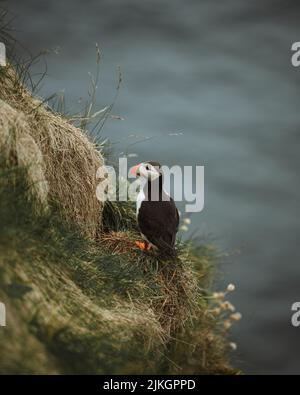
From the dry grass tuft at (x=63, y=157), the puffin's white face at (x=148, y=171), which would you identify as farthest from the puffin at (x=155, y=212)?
the dry grass tuft at (x=63, y=157)

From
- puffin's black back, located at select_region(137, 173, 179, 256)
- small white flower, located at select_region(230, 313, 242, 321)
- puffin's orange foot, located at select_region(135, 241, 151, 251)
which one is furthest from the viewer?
puffin's orange foot, located at select_region(135, 241, 151, 251)

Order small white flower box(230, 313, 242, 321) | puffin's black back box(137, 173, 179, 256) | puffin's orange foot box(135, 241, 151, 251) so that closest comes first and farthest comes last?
small white flower box(230, 313, 242, 321) < puffin's black back box(137, 173, 179, 256) < puffin's orange foot box(135, 241, 151, 251)

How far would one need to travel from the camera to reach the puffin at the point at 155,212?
5.87 m

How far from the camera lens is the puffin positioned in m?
5.87

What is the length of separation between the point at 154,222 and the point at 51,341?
7.07ft

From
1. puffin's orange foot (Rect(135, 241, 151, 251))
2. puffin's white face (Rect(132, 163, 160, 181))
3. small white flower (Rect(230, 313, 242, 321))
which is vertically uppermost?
puffin's white face (Rect(132, 163, 160, 181))

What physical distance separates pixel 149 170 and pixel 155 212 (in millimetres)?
400

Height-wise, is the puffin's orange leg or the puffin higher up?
the puffin

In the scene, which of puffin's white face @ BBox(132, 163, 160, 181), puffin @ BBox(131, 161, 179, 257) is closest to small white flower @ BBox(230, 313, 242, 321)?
puffin @ BBox(131, 161, 179, 257)

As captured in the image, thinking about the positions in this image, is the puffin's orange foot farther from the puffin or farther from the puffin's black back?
the puffin's black back

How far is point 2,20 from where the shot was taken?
6230 mm

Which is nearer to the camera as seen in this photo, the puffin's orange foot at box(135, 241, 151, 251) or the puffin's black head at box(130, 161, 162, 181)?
the puffin's black head at box(130, 161, 162, 181)

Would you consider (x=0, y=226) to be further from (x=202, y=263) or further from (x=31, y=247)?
(x=202, y=263)
